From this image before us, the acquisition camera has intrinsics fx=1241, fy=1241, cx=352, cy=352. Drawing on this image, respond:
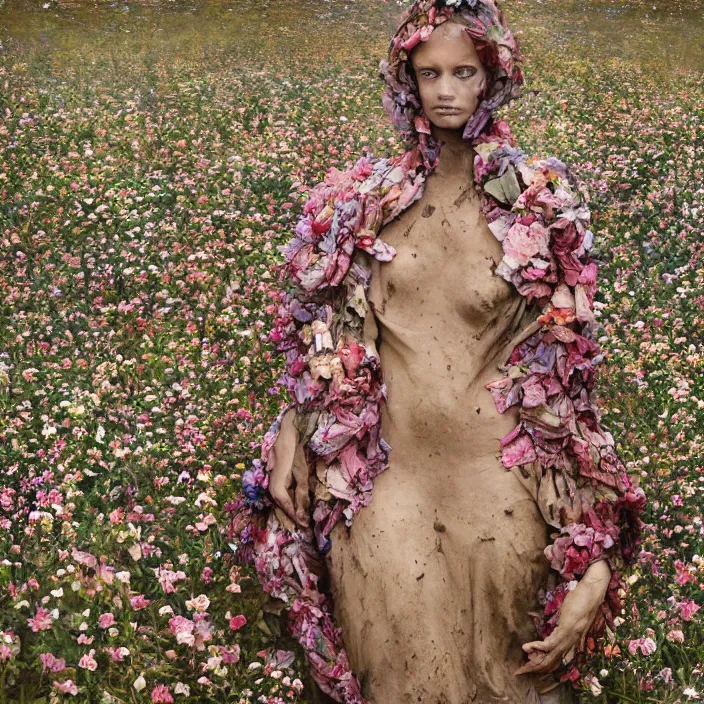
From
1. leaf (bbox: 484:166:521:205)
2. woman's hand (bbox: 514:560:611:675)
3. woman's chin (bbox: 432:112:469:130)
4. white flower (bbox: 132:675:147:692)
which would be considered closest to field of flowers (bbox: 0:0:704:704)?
white flower (bbox: 132:675:147:692)

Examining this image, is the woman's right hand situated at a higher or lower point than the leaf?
lower

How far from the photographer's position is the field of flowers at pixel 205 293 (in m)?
5.46

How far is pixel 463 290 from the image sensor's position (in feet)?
15.0

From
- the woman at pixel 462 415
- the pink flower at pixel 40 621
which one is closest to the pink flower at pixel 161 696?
the pink flower at pixel 40 621

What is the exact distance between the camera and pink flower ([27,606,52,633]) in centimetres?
528

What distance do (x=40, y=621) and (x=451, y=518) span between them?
6.30ft

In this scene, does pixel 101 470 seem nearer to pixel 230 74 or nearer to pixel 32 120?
pixel 32 120

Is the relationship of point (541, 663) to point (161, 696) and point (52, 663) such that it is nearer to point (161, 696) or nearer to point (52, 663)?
point (161, 696)

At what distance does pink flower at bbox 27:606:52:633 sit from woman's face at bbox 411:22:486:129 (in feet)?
8.73

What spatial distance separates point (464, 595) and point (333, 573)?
1.74 feet

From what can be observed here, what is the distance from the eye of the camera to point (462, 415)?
179 inches

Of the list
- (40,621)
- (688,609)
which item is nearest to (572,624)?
(688,609)

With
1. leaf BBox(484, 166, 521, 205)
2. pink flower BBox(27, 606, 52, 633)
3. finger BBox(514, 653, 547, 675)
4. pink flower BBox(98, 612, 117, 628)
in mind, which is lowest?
pink flower BBox(98, 612, 117, 628)

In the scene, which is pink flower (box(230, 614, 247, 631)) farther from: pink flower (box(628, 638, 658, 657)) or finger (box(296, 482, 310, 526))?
pink flower (box(628, 638, 658, 657))
